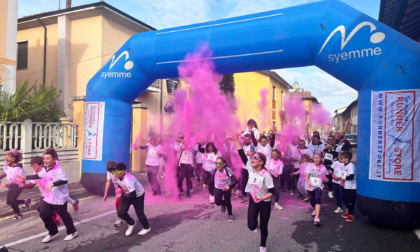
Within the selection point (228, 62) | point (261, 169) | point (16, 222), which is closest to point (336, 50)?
Answer: point (228, 62)

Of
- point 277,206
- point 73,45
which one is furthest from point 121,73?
point 73,45

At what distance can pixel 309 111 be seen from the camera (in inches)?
556

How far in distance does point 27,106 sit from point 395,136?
397 inches

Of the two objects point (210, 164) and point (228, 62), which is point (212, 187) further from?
point (228, 62)

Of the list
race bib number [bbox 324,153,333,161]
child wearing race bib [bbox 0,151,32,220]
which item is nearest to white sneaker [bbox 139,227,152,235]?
child wearing race bib [bbox 0,151,32,220]

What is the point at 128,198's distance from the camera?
5113 mm

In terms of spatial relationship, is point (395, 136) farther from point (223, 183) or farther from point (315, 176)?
point (223, 183)

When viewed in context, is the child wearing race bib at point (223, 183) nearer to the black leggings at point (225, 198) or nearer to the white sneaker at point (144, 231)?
A: the black leggings at point (225, 198)

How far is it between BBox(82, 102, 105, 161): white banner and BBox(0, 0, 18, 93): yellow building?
6.13m

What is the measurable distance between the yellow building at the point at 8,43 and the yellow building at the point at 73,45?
2.64 m

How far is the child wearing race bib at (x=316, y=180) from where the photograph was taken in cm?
577

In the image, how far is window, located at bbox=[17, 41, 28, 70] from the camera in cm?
1659

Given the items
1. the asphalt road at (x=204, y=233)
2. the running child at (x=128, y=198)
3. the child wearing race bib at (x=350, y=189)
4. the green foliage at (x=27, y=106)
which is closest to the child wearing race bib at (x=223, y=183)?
Result: the asphalt road at (x=204, y=233)

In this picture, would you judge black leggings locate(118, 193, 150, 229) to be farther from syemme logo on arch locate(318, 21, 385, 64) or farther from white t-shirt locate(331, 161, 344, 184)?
syemme logo on arch locate(318, 21, 385, 64)
